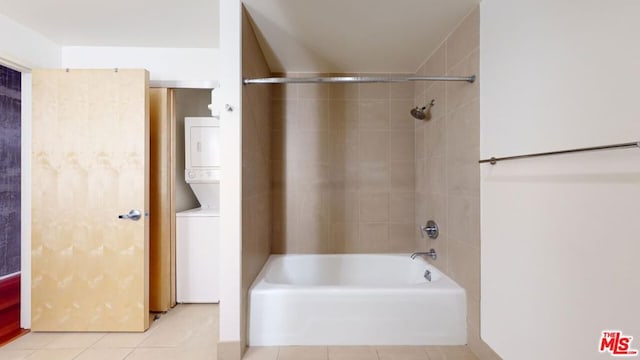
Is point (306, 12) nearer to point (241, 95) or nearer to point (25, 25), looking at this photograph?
point (241, 95)

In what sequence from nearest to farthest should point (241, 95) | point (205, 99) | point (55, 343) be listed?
point (241, 95) → point (55, 343) → point (205, 99)

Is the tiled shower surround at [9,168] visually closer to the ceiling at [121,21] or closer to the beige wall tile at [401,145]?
the ceiling at [121,21]

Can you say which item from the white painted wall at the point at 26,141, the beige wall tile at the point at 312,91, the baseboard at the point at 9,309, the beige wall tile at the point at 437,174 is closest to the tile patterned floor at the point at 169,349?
the baseboard at the point at 9,309

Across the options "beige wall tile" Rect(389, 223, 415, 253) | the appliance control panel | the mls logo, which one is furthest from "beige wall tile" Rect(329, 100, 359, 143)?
the mls logo

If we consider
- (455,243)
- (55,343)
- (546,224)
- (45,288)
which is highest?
(546,224)

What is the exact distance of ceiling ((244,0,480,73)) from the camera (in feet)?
5.65

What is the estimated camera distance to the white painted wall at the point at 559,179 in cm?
89

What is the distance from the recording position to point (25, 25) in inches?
81.0

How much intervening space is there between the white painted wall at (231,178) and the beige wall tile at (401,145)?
1.58 m

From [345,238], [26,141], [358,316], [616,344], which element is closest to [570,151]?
[616,344]

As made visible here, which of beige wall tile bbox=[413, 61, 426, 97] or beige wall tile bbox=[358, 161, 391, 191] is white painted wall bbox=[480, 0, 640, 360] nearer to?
beige wall tile bbox=[413, 61, 426, 97]

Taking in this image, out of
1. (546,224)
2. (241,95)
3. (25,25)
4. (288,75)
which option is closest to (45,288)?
(25,25)

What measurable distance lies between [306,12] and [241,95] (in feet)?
2.22

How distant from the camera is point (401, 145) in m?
2.74
